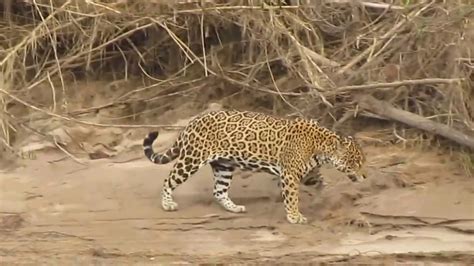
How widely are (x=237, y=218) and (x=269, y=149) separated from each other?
0.54 metres

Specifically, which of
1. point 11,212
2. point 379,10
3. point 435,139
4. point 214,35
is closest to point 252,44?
point 214,35

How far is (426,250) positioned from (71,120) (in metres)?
3.57

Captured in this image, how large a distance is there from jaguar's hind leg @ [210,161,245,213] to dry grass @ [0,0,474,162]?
0.99m

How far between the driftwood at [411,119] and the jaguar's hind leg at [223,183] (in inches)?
52.3

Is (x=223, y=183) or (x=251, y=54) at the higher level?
(x=251, y=54)

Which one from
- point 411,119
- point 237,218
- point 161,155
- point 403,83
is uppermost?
point 403,83

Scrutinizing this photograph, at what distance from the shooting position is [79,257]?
736cm

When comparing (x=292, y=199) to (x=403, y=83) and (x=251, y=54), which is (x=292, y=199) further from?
(x=251, y=54)

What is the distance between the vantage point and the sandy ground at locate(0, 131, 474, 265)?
732 centimetres

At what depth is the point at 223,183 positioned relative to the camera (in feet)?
27.2

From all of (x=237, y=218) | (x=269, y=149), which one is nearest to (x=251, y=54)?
(x=269, y=149)

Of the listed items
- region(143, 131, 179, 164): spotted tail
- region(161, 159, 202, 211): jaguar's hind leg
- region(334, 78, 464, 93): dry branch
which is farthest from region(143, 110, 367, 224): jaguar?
region(334, 78, 464, 93): dry branch

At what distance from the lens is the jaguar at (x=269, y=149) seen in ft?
26.1

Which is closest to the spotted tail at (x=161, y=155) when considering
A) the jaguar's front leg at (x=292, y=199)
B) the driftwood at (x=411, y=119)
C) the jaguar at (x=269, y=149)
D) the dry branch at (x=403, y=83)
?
the jaguar at (x=269, y=149)
